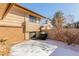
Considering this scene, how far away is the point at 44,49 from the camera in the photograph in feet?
17.1

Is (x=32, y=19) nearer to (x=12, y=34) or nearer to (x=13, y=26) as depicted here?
(x=13, y=26)

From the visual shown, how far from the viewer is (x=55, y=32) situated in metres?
6.25

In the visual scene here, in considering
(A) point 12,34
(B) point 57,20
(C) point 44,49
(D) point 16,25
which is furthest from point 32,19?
(C) point 44,49

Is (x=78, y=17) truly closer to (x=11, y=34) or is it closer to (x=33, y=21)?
(x=11, y=34)

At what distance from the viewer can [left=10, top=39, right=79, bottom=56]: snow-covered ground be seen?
184 inches

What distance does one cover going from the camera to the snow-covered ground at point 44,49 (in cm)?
468

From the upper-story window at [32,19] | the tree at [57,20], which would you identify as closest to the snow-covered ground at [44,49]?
the tree at [57,20]

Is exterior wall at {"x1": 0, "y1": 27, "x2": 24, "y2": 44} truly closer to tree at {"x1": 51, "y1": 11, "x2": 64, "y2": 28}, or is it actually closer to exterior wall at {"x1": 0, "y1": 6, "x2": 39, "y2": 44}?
exterior wall at {"x1": 0, "y1": 6, "x2": 39, "y2": 44}

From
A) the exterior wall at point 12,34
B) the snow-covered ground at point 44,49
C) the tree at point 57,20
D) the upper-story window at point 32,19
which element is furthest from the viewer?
the upper-story window at point 32,19

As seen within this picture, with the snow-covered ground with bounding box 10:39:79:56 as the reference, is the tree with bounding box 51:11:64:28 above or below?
above

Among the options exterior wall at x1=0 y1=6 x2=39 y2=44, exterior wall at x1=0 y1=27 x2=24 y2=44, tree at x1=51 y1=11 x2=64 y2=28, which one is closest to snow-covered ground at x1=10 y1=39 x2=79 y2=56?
exterior wall at x1=0 y1=27 x2=24 y2=44

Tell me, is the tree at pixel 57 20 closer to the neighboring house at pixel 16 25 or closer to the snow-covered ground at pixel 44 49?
the neighboring house at pixel 16 25

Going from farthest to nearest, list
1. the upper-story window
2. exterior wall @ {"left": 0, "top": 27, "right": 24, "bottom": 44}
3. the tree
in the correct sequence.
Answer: the upper-story window → the tree → exterior wall @ {"left": 0, "top": 27, "right": 24, "bottom": 44}

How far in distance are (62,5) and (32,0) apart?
117 centimetres
